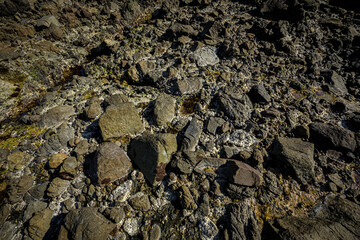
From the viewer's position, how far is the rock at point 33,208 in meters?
3.82

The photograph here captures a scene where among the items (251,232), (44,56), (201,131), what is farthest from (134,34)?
(251,232)

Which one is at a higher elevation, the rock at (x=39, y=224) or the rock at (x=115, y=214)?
the rock at (x=115, y=214)

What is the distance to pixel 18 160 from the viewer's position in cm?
456

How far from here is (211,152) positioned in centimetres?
454

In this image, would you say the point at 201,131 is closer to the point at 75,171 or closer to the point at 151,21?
the point at 75,171

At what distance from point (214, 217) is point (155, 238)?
1388mm

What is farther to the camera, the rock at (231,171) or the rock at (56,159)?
the rock at (56,159)


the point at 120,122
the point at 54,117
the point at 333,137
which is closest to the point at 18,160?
the point at 54,117

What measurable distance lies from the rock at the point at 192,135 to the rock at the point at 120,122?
1.49 meters

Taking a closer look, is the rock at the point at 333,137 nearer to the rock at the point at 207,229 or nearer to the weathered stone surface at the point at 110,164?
the rock at the point at 207,229

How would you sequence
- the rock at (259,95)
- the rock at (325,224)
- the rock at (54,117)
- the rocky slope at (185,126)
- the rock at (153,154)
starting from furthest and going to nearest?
1. the rock at (259,95)
2. the rock at (54,117)
3. the rock at (153,154)
4. the rocky slope at (185,126)
5. the rock at (325,224)

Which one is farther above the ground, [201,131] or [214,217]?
[201,131]

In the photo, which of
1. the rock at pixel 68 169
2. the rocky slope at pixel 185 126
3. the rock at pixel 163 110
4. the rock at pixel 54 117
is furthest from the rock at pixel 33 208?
the rock at pixel 163 110

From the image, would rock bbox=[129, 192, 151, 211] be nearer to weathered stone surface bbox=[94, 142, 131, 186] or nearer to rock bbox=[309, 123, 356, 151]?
weathered stone surface bbox=[94, 142, 131, 186]
